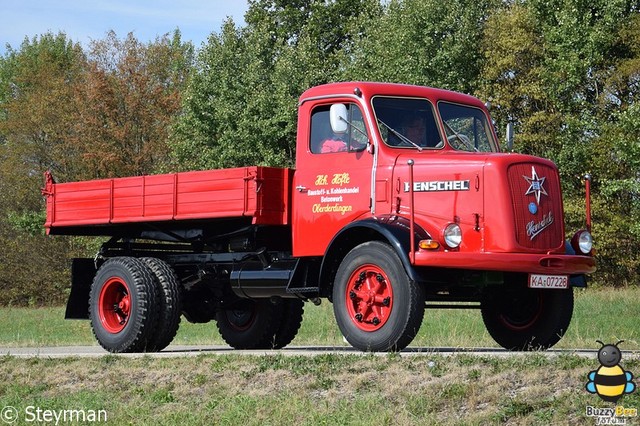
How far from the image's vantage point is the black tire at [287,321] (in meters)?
17.2

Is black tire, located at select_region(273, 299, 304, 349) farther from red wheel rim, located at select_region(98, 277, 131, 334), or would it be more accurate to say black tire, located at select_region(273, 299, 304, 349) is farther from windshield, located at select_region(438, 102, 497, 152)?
windshield, located at select_region(438, 102, 497, 152)

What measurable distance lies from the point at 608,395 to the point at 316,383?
113 inches

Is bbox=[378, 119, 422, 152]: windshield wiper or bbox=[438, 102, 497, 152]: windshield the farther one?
bbox=[438, 102, 497, 152]: windshield

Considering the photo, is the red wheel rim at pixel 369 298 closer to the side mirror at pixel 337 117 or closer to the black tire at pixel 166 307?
the side mirror at pixel 337 117

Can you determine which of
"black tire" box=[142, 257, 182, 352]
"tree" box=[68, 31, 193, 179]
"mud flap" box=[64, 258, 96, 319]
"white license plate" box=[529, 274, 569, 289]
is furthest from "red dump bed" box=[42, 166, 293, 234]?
"tree" box=[68, 31, 193, 179]

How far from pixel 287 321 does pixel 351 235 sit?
4126 mm

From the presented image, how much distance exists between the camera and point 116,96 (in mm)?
57406

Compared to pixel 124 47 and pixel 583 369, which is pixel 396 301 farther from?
pixel 124 47

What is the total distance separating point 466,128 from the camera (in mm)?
14641

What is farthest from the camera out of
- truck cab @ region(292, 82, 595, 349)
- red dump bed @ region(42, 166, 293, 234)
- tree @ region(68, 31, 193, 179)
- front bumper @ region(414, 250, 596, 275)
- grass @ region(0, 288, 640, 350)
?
tree @ region(68, 31, 193, 179)

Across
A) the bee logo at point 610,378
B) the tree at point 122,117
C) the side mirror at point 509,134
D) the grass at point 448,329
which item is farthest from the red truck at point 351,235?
the tree at point 122,117

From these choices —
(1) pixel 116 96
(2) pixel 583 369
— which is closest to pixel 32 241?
(1) pixel 116 96

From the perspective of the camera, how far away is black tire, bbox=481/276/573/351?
13.8 metres

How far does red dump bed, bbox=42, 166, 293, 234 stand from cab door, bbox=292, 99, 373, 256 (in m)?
0.31
